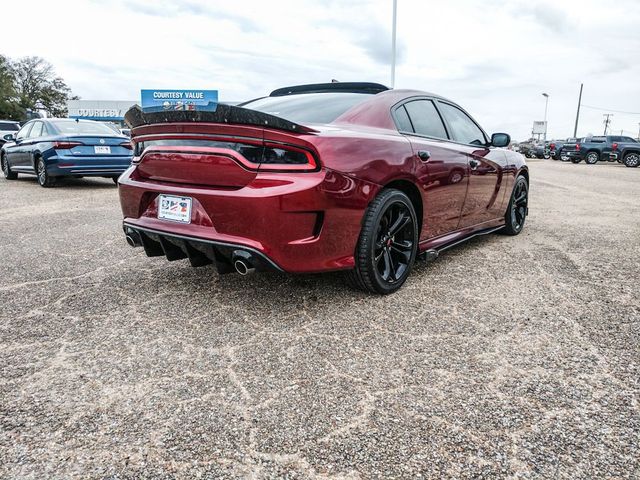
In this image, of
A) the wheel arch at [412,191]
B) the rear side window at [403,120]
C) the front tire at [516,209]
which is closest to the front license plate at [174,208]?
the wheel arch at [412,191]

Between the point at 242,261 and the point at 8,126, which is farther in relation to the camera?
the point at 8,126

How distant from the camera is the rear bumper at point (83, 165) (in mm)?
8469

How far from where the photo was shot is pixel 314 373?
2.21 meters

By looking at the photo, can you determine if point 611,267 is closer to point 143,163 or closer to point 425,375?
point 425,375

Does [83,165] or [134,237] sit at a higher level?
[83,165]

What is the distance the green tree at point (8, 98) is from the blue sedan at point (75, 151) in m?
Result: 57.7

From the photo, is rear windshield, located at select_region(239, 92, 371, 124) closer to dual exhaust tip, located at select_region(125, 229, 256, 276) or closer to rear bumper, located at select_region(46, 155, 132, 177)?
dual exhaust tip, located at select_region(125, 229, 256, 276)

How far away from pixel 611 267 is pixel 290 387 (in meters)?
3.21

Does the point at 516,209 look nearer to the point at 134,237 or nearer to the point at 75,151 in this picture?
the point at 134,237

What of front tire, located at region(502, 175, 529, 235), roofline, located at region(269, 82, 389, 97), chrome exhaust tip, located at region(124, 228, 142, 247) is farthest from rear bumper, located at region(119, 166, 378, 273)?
front tire, located at region(502, 175, 529, 235)

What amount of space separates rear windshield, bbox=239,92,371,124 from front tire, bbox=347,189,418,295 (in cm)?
62

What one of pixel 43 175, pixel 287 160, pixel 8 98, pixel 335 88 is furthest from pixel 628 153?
pixel 8 98

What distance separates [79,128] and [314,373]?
28.3 feet

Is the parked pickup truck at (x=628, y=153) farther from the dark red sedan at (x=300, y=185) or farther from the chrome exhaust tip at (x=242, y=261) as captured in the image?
the chrome exhaust tip at (x=242, y=261)
